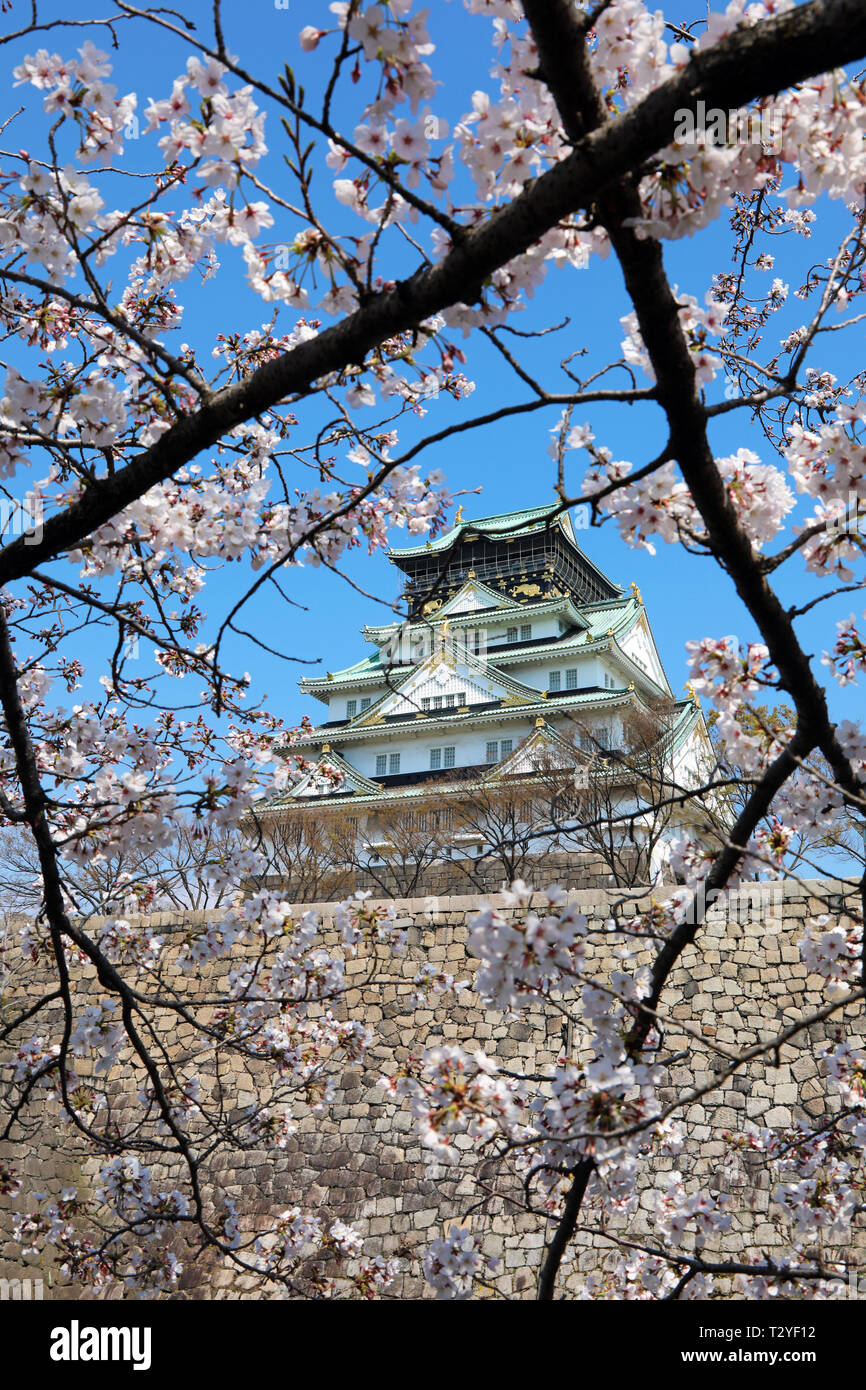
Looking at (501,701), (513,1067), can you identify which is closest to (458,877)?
(501,701)

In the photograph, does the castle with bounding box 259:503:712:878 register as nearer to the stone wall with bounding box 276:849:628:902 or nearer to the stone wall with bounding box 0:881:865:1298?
the stone wall with bounding box 276:849:628:902

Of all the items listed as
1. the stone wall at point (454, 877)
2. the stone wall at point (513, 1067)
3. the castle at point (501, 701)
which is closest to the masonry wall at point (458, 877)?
the stone wall at point (454, 877)

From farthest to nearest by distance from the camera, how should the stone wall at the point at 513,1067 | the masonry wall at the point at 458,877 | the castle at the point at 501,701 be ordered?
the castle at the point at 501,701 → the masonry wall at the point at 458,877 → the stone wall at the point at 513,1067

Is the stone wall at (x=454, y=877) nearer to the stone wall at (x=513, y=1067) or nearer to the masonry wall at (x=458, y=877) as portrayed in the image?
the masonry wall at (x=458, y=877)

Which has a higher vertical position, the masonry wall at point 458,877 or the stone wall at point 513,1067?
the masonry wall at point 458,877

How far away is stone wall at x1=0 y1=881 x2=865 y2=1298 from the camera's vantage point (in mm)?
7453

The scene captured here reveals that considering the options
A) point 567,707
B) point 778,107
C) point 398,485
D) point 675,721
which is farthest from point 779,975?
point 567,707

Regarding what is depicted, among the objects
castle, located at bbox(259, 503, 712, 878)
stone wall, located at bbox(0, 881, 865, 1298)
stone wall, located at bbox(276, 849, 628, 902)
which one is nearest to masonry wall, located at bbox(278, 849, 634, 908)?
stone wall, located at bbox(276, 849, 628, 902)

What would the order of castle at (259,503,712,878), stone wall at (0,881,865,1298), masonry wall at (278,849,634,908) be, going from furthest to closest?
castle at (259,503,712,878)
masonry wall at (278,849,634,908)
stone wall at (0,881,865,1298)

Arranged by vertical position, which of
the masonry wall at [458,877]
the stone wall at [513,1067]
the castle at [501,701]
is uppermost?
the castle at [501,701]

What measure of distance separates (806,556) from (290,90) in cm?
156

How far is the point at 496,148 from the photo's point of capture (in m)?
1.70

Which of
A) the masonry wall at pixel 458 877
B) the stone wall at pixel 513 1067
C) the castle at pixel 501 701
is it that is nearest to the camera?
the stone wall at pixel 513 1067

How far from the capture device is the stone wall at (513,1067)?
745cm
